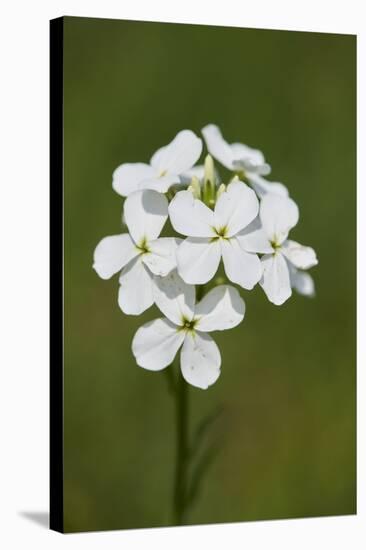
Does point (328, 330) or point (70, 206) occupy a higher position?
point (70, 206)

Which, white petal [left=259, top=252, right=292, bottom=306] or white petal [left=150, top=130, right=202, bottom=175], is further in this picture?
white petal [left=150, top=130, right=202, bottom=175]

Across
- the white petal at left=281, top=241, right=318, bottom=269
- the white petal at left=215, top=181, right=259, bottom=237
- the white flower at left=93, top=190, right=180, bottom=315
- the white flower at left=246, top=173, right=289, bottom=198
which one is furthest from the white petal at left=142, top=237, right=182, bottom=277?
the white flower at left=246, top=173, right=289, bottom=198

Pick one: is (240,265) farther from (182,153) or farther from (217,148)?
(217,148)

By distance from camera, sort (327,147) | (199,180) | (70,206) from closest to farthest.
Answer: (199,180) < (70,206) < (327,147)

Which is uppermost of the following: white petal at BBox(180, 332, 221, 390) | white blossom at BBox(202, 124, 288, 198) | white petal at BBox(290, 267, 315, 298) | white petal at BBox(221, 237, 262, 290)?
white blossom at BBox(202, 124, 288, 198)

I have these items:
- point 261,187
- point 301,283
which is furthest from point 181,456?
point 261,187

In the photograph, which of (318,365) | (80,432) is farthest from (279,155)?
(80,432)

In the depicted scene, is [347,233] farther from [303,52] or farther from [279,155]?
[303,52]

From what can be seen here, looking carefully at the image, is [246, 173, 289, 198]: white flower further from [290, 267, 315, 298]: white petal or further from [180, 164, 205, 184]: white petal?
[290, 267, 315, 298]: white petal
